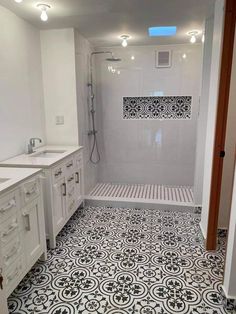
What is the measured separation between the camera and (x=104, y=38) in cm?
343

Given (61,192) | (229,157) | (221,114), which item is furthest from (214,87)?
(61,192)

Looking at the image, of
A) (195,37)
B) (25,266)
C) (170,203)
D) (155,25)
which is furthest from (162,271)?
(195,37)

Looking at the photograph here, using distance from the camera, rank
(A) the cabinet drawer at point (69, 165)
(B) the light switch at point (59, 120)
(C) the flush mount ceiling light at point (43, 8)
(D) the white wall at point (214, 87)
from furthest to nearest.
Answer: (B) the light switch at point (59, 120)
(A) the cabinet drawer at point (69, 165)
(C) the flush mount ceiling light at point (43, 8)
(D) the white wall at point (214, 87)

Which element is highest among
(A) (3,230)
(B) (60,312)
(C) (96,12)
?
(C) (96,12)

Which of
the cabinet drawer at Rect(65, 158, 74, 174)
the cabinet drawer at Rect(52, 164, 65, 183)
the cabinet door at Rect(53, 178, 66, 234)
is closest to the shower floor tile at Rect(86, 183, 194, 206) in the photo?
the cabinet drawer at Rect(65, 158, 74, 174)

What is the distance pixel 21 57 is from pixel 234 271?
284cm

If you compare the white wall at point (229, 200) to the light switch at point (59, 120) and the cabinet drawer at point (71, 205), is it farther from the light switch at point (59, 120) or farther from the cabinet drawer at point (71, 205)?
the light switch at point (59, 120)

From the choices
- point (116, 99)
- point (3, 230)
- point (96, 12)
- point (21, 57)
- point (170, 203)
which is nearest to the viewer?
point (3, 230)

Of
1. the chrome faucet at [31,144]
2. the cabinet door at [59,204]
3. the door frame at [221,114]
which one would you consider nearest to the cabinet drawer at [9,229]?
the cabinet door at [59,204]

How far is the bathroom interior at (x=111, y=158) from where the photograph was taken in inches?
70.3

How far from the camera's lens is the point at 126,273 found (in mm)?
2027

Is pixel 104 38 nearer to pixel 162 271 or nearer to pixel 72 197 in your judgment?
pixel 72 197

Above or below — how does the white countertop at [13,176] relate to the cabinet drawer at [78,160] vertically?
above

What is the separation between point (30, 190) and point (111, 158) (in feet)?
8.14
